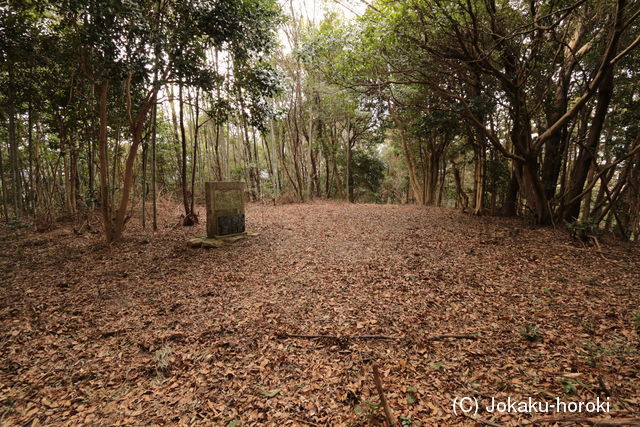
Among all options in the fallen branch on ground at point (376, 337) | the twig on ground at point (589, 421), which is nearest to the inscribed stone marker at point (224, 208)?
the fallen branch on ground at point (376, 337)

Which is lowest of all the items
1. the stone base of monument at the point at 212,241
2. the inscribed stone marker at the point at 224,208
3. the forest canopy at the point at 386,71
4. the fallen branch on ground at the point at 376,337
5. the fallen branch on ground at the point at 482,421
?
the fallen branch on ground at the point at 482,421

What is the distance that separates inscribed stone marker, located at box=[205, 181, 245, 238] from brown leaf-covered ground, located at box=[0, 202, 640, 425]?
1.03m

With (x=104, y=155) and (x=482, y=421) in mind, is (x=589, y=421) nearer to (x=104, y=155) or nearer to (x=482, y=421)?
(x=482, y=421)

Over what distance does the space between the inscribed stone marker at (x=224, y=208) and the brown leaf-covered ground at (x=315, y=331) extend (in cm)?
103

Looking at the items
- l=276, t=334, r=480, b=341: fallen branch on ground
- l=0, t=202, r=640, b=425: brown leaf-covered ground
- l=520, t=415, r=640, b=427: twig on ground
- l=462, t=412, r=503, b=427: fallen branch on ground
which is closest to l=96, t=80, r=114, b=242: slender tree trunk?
l=0, t=202, r=640, b=425: brown leaf-covered ground

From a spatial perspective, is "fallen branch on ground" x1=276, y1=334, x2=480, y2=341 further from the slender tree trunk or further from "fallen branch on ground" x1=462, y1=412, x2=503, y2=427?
the slender tree trunk

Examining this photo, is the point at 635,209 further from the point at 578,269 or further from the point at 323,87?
the point at 323,87

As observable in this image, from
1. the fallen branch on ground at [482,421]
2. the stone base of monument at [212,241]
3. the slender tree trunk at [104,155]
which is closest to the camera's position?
the fallen branch on ground at [482,421]

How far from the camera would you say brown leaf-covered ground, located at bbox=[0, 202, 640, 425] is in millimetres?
2291

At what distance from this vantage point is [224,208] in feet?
23.0

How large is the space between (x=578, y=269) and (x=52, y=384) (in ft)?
24.3

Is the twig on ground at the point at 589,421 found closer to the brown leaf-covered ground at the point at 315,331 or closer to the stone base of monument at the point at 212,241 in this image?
the brown leaf-covered ground at the point at 315,331

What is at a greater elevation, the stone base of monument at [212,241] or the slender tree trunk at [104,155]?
the slender tree trunk at [104,155]

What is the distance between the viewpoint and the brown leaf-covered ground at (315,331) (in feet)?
7.52
